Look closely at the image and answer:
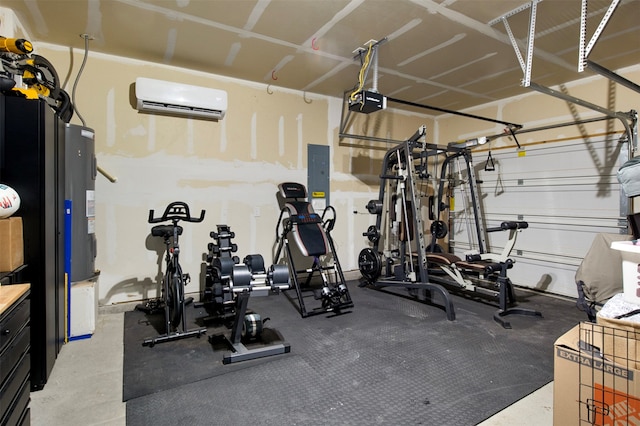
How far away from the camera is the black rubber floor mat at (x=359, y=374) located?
1882 mm

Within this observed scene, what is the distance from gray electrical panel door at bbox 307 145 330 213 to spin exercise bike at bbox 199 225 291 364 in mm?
1855

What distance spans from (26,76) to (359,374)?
130 inches

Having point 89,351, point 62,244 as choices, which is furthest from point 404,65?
point 89,351

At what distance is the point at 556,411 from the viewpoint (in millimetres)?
1582

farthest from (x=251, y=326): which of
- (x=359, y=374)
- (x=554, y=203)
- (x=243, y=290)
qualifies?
(x=554, y=203)

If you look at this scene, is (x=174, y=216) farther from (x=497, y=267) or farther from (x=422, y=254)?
(x=497, y=267)

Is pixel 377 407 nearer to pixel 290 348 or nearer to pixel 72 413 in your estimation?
pixel 290 348

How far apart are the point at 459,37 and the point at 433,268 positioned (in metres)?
3.07

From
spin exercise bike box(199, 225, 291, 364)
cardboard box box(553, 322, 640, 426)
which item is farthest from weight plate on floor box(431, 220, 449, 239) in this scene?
cardboard box box(553, 322, 640, 426)

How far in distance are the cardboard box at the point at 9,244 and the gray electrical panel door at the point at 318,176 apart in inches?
129

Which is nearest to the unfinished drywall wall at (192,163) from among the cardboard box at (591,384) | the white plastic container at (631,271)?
the cardboard box at (591,384)

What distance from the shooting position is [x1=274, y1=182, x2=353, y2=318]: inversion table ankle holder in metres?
3.58

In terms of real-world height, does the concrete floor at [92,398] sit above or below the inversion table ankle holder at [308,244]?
below

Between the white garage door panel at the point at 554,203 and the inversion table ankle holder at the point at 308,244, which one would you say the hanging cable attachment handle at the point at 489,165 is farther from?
the inversion table ankle holder at the point at 308,244
